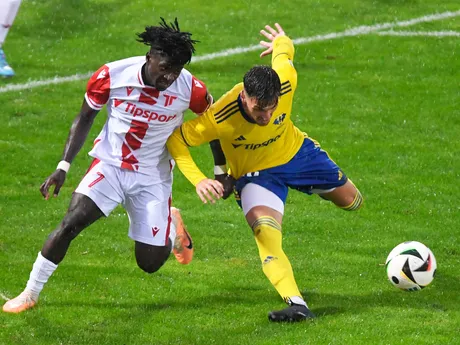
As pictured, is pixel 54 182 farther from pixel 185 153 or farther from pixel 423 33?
pixel 423 33

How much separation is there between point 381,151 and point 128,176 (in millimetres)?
5846

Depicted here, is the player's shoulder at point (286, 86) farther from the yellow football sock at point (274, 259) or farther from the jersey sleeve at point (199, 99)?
the yellow football sock at point (274, 259)

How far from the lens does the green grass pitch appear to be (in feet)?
27.4

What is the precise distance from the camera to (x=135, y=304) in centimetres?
881

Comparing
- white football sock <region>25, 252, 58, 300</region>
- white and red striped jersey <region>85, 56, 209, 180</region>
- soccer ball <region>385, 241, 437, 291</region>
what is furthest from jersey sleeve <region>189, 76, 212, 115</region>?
soccer ball <region>385, 241, 437, 291</region>

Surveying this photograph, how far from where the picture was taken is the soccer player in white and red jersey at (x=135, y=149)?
8320 mm

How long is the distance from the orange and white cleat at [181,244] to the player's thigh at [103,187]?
108cm

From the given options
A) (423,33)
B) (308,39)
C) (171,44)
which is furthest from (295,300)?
(423,33)

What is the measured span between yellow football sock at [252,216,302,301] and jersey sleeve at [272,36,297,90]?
49.5 inches

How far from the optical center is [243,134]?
28.9 feet

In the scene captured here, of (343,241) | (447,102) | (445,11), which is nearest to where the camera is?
(343,241)

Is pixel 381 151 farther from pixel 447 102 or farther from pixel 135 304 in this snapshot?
pixel 135 304

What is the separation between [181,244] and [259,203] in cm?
117

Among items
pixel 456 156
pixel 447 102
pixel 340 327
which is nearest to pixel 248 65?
pixel 447 102
